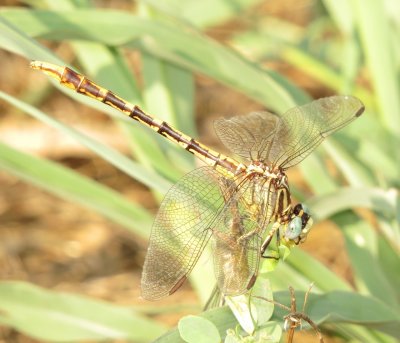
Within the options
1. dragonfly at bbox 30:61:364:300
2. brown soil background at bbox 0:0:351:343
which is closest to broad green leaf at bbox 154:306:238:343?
dragonfly at bbox 30:61:364:300

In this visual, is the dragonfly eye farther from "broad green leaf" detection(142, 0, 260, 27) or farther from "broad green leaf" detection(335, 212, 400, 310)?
"broad green leaf" detection(142, 0, 260, 27)

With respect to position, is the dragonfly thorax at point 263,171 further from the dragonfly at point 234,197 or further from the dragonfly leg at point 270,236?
the dragonfly leg at point 270,236

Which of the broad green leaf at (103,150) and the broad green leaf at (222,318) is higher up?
the broad green leaf at (222,318)

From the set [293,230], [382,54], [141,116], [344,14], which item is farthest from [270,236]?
[344,14]

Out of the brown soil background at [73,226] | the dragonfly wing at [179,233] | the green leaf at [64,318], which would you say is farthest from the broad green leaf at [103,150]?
the brown soil background at [73,226]

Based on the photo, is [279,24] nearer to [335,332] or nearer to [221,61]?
[221,61]

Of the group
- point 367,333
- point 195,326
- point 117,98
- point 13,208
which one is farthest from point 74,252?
point 195,326
